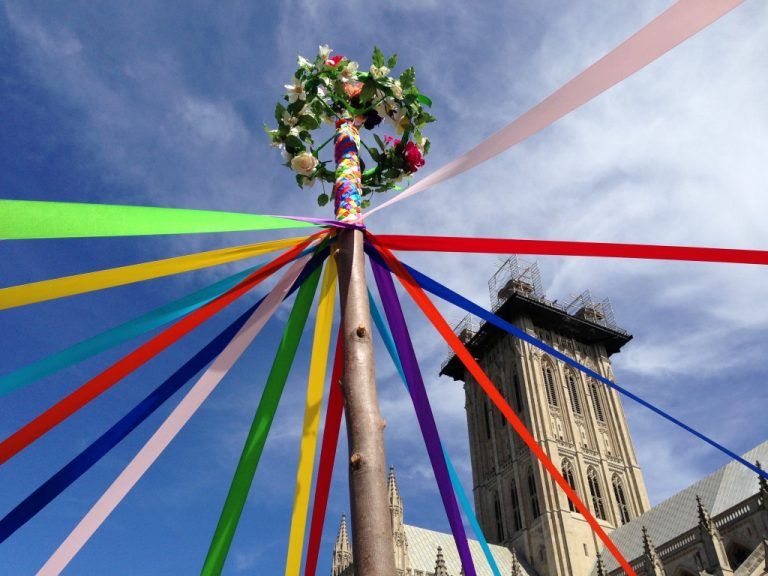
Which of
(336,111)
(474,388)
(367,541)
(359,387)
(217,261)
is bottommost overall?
(367,541)

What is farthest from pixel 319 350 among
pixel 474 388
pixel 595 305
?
pixel 595 305

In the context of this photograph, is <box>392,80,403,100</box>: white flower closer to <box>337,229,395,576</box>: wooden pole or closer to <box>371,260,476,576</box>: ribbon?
<box>337,229,395,576</box>: wooden pole

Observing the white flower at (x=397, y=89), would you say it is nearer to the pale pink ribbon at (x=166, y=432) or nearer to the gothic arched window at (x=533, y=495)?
the pale pink ribbon at (x=166, y=432)

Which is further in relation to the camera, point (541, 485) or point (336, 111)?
point (541, 485)

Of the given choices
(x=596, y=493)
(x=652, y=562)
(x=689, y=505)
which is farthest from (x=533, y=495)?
(x=652, y=562)

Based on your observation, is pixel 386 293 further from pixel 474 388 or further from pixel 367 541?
pixel 474 388

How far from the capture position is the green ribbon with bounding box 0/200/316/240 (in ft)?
12.6

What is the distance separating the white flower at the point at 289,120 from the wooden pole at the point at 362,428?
1.39 m

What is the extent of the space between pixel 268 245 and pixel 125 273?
1.25m

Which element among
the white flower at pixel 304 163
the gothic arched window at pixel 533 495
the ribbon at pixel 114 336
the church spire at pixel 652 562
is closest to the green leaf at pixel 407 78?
the white flower at pixel 304 163

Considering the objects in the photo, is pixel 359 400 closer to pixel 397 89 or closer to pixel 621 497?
pixel 397 89

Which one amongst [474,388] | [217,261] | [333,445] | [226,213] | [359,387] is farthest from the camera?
[474,388]

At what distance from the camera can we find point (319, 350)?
592cm

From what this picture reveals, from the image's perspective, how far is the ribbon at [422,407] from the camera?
5414 millimetres
